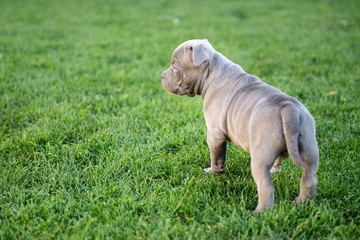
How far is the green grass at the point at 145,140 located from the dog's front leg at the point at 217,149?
0.12 m

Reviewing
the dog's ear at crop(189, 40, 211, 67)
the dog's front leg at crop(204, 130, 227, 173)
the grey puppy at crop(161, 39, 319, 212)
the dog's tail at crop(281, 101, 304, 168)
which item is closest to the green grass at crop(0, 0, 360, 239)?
the dog's front leg at crop(204, 130, 227, 173)

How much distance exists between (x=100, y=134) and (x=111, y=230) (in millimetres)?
1739

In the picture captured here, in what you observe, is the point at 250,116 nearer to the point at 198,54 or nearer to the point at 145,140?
the point at 198,54

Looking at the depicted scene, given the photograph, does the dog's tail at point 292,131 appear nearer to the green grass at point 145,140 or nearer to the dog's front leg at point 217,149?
the green grass at point 145,140

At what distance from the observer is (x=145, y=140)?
4.17 m

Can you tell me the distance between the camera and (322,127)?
4.31 metres

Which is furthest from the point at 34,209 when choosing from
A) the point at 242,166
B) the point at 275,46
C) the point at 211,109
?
the point at 275,46

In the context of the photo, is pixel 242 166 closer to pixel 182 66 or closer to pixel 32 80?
pixel 182 66

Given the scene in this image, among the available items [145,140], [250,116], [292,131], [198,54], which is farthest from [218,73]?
[145,140]

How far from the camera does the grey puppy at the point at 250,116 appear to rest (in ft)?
7.94

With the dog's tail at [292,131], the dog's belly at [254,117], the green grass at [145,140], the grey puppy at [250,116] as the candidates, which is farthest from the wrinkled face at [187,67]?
the dog's tail at [292,131]

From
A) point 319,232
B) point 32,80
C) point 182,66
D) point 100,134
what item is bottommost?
point 319,232

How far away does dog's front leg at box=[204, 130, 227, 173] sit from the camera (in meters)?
3.08

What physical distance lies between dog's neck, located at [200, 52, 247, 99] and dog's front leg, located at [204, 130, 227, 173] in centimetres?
46
